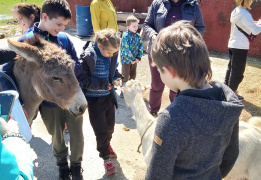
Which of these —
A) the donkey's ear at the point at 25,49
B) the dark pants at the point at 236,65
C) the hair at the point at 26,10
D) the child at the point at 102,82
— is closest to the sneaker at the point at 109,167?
the child at the point at 102,82

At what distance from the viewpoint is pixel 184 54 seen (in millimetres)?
1321

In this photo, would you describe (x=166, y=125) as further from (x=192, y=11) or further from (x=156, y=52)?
(x=192, y=11)


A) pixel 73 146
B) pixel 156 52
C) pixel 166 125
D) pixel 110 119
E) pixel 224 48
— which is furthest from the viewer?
pixel 224 48

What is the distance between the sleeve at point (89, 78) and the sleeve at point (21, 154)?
4.97 feet

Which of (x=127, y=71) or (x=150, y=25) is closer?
(x=150, y=25)

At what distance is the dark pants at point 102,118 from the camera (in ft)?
9.92

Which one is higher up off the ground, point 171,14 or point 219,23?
point 171,14

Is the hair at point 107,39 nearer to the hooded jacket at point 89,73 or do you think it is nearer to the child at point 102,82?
the child at point 102,82

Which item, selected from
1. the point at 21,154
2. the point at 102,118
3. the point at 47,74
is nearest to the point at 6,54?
the point at 47,74

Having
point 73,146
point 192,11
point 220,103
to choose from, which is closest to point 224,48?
point 192,11

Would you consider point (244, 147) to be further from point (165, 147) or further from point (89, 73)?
point (89, 73)

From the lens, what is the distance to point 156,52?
1.42 metres

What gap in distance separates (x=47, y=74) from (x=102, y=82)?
785mm

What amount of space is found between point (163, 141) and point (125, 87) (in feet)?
5.74
